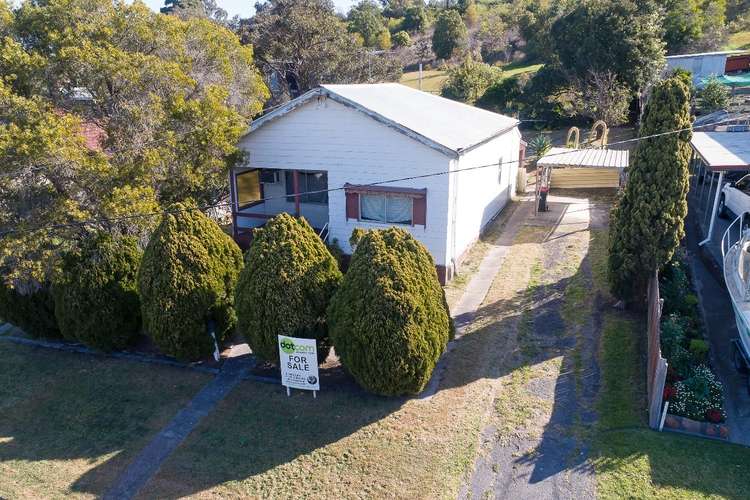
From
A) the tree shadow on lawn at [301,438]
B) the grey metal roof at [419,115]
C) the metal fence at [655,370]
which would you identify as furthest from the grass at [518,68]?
the tree shadow on lawn at [301,438]

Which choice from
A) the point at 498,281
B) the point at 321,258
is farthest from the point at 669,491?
the point at 498,281

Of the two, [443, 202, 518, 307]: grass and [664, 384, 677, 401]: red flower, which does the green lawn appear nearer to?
[664, 384, 677, 401]: red flower

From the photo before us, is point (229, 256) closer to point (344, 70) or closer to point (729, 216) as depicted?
point (729, 216)

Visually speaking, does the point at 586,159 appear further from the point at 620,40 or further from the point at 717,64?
the point at 717,64

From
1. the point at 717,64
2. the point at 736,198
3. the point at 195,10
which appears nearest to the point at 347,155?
the point at 736,198

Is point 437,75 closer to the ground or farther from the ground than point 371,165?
farther from the ground

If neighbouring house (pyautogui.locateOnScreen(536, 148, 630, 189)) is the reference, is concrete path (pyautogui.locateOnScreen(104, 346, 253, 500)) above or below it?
below

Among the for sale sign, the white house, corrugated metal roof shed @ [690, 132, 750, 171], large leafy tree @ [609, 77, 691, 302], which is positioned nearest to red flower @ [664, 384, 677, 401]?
large leafy tree @ [609, 77, 691, 302]
